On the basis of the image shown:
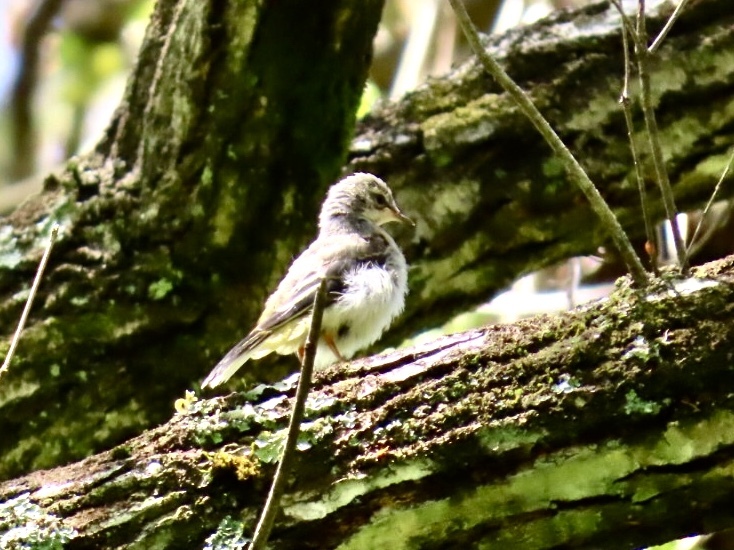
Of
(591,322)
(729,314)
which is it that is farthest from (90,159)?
(729,314)

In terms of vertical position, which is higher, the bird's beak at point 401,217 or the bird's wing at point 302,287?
the bird's beak at point 401,217

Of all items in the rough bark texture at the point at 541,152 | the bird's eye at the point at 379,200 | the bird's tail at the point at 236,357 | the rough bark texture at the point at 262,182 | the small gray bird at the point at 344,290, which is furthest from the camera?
the bird's eye at the point at 379,200

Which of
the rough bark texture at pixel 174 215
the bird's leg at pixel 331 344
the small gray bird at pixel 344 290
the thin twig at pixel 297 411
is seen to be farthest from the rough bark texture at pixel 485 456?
the bird's leg at pixel 331 344

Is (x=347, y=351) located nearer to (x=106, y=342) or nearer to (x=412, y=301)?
(x=412, y=301)

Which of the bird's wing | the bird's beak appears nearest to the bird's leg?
the bird's wing

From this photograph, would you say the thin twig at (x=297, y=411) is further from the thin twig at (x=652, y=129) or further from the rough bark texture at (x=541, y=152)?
the rough bark texture at (x=541, y=152)

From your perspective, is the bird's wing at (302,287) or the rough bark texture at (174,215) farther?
the rough bark texture at (174,215)
